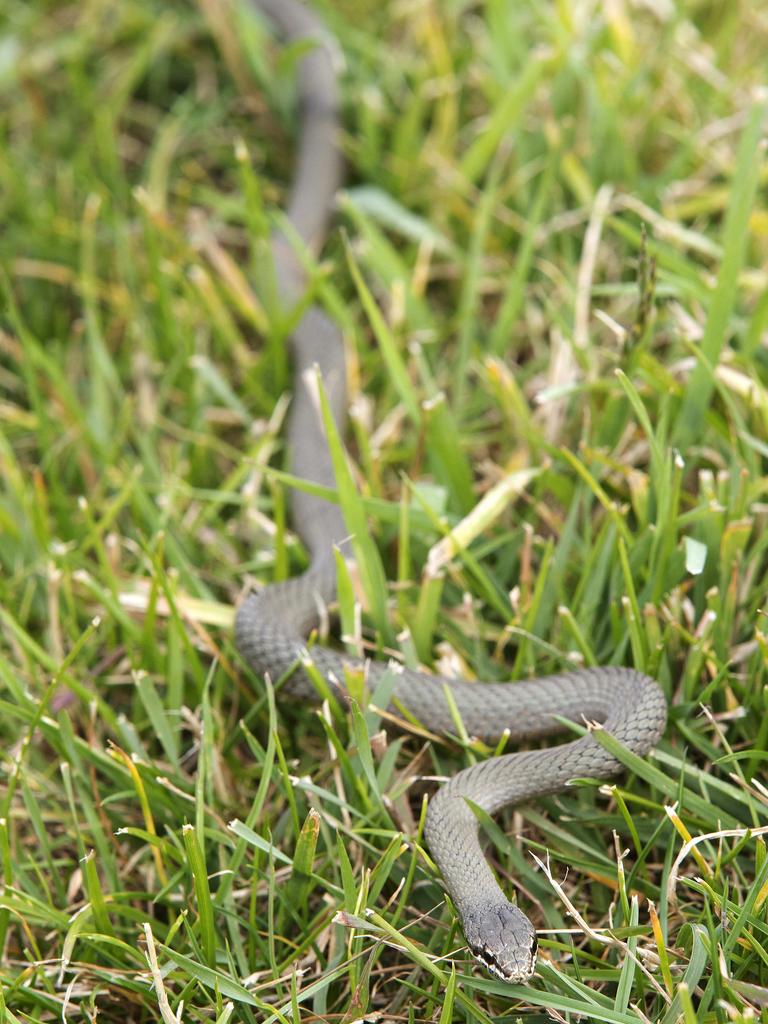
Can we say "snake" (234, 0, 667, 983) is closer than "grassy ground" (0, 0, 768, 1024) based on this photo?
Yes

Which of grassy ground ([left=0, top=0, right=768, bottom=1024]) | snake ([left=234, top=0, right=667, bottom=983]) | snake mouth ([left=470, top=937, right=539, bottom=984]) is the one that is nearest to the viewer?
snake mouth ([left=470, top=937, right=539, bottom=984])

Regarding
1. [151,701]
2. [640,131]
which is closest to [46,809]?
[151,701]

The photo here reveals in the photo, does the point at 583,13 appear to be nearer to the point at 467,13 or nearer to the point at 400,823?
the point at 467,13

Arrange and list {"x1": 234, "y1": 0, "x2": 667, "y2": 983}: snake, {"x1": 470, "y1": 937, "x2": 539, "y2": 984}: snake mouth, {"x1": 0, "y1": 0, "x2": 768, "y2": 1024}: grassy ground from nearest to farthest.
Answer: {"x1": 470, "y1": 937, "x2": 539, "y2": 984}: snake mouth, {"x1": 234, "y1": 0, "x2": 667, "y2": 983}: snake, {"x1": 0, "y1": 0, "x2": 768, "y2": 1024}: grassy ground

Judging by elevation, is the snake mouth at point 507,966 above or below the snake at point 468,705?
below

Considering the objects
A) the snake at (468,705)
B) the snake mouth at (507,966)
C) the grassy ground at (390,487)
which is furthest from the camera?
the grassy ground at (390,487)

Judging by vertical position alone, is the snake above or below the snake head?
above

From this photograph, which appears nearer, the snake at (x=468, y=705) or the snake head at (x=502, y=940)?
the snake head at (x=502, y=940)
